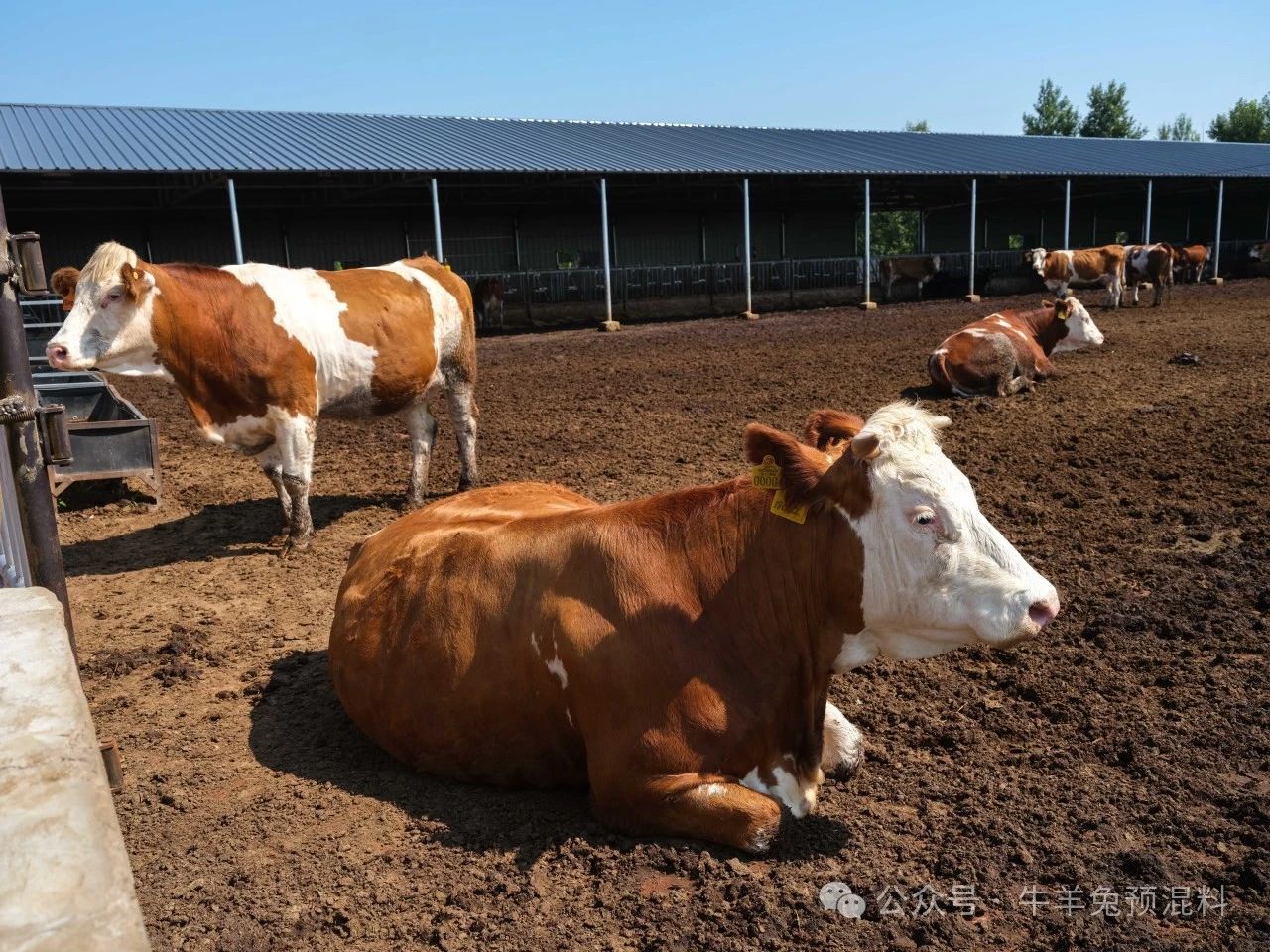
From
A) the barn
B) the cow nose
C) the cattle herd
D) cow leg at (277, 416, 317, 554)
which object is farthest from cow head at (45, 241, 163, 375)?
the barn

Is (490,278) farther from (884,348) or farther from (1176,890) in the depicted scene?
(1176,890)

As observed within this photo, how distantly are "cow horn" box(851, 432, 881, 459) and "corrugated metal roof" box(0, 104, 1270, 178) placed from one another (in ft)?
66.2

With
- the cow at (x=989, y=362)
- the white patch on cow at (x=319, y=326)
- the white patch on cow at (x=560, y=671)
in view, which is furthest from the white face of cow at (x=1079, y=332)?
the white patch on cow at (x=560, y=671)

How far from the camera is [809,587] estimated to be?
319 centimetres

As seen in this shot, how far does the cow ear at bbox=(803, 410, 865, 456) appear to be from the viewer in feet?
11.0

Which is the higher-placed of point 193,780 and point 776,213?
point 776,213

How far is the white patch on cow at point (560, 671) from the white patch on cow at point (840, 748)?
35.4 inches

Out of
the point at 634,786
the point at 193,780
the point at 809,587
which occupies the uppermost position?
the point at 809,587

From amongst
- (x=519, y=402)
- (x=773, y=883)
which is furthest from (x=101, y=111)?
(x=773, y=883)

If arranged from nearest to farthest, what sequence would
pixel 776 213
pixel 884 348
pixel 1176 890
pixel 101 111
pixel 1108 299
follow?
pixel 1176 890, pixel 884 348, pixel 1108 299, pixel 101 111, pixel 776 213

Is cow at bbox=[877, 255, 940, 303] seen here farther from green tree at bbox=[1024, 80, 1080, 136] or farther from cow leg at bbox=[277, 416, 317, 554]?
green tree at bbox=[1024, 80, 1080, 136]

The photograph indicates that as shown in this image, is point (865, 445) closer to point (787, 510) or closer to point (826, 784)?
point (787, 510)

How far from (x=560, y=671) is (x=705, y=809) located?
63cm

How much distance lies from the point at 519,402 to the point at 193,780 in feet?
29.2
